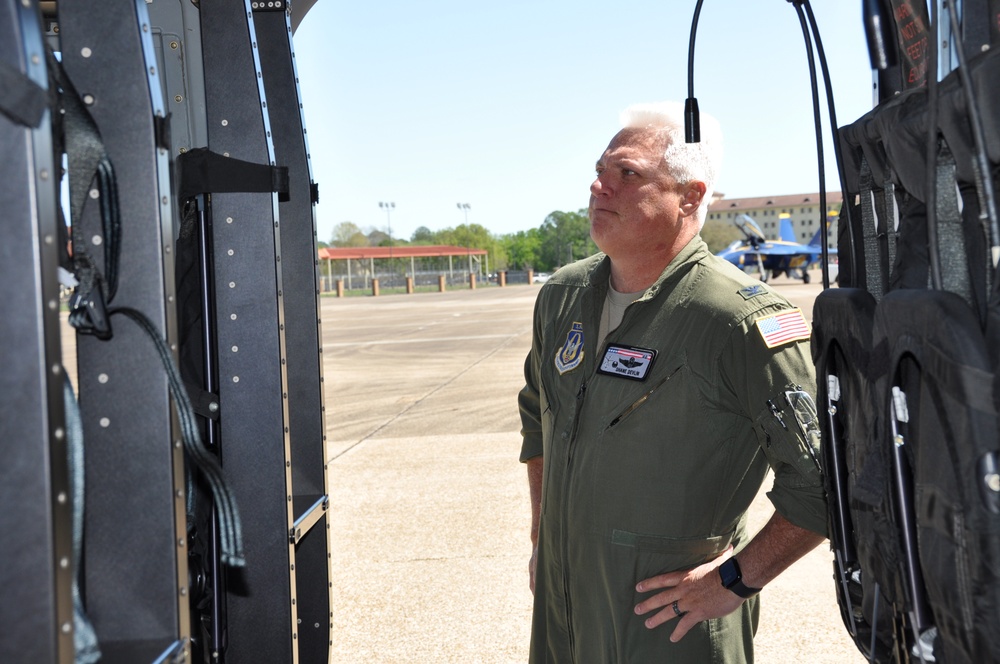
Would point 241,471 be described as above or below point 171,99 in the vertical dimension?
below

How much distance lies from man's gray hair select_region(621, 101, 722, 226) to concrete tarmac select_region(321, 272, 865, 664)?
2.29m

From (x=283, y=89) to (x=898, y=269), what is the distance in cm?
203

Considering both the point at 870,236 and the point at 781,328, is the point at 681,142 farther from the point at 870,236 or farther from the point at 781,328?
the point at 870,236

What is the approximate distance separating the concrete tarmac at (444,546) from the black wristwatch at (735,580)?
1.84 m

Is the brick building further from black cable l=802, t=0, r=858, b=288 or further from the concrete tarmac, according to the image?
black cable l=802, t=0, r=858, b=288

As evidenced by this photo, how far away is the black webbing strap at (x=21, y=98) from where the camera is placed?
108 centimetres

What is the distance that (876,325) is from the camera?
1310 millimetres

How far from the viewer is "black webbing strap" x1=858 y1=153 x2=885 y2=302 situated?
157 cm

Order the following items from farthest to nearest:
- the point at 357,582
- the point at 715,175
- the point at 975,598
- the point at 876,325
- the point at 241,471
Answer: the point at 357,582 < the point at 715,175 < the point at 241,471 < the point at 876,325 < the point at 975,598

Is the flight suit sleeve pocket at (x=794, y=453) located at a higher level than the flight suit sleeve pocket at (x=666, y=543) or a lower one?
higher

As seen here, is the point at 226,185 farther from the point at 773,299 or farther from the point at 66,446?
the point at 773,299

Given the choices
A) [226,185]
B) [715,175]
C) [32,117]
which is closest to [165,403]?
[32,117]

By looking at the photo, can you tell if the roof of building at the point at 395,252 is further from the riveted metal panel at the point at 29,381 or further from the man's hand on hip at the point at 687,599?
the riveted metal panel at the point at 29,381

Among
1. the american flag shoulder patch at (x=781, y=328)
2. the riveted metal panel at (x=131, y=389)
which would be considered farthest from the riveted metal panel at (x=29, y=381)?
the american flag shoulder patch at (x=781, y=328)
